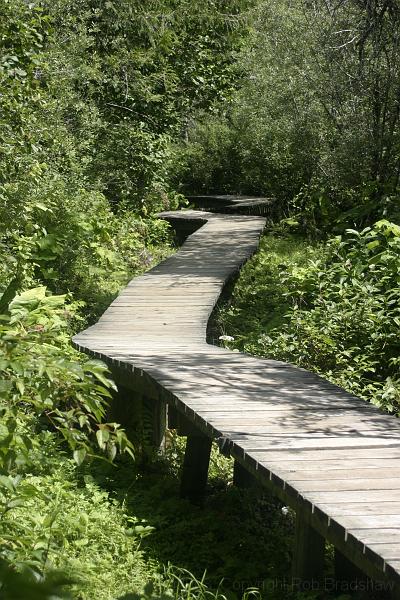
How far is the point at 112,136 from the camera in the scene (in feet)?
51.9

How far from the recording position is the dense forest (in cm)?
437

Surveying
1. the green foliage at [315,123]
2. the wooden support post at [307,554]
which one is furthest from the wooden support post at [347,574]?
the green foliage at [315,123]

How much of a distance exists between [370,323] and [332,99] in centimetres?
688

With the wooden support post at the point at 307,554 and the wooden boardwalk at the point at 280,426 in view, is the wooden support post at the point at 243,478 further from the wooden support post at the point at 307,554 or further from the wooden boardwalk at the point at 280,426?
the wooden support post at the point at 307,554

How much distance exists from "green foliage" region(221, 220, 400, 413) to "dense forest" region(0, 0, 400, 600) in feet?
0.09

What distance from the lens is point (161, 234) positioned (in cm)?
1548

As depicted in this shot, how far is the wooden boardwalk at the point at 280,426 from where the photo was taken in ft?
11.5

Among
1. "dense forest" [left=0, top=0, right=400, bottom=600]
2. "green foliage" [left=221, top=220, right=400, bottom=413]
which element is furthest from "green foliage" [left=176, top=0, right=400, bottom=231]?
"green foliage" [left=221, top=220, right=400, bottom=413]

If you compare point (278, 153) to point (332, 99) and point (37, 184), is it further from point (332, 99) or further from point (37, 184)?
point (37, 184)

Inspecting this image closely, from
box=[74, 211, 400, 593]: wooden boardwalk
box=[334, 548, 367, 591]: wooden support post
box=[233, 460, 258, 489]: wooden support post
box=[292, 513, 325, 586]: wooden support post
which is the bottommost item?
box=[233, 460, 258, 489]: wooden support post

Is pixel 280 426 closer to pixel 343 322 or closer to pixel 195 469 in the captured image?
pixel 195 469

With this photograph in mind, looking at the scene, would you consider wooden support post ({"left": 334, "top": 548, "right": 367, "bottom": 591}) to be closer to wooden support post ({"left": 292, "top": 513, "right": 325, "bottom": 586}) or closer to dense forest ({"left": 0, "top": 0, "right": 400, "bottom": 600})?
wooden support post ({"left": 292, "top": 513, "right": 325, "bottom": 586})

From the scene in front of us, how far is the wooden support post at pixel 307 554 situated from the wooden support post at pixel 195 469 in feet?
5.35

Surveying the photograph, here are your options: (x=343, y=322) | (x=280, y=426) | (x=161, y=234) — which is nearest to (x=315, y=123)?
(x=161, y=234)
